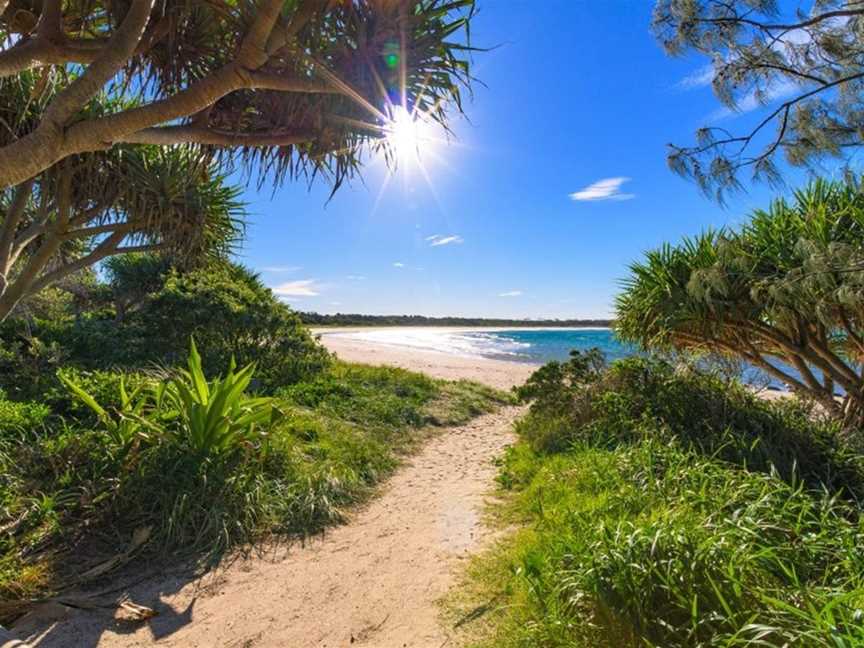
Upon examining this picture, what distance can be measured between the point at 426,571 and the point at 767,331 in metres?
5.22

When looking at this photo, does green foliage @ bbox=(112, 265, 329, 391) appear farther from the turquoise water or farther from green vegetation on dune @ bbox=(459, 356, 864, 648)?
the turquoise water

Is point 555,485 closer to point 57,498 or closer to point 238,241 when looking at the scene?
point 57,498

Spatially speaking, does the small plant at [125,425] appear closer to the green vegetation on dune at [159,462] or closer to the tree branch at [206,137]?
the green vegetation on dune at [159,462]

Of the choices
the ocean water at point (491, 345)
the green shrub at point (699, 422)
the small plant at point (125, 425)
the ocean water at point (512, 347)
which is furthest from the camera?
the ocean water at point (491, 345)

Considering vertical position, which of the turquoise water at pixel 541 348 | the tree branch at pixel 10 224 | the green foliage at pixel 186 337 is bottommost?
the turquoise water at pixel 541 348

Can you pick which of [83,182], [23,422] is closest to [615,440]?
[23,422]

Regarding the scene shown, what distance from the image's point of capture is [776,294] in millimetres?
4359

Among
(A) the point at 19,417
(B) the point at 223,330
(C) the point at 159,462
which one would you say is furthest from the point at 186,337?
(C) the point at 159,462

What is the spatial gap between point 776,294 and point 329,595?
16.2 ft

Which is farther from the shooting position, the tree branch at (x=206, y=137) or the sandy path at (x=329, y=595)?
the tree branch at (x=206, y=137)

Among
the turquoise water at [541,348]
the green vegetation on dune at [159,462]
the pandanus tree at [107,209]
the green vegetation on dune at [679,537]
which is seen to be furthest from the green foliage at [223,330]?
the turquoise water at [541,348]

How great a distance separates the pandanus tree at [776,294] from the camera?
4336mm

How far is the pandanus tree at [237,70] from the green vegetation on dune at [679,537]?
10.2 feet

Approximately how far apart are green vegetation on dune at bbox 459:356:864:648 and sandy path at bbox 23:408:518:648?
1.06ft
